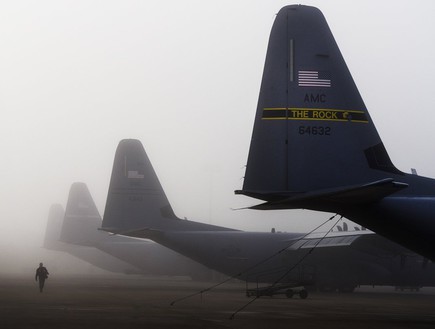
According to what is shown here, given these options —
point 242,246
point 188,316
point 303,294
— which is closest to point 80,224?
point 242,246

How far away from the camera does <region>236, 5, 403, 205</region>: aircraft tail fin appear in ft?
74.2

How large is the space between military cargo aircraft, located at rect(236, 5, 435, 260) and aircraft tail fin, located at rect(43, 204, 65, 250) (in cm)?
6842

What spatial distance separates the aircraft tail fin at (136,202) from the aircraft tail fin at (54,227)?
42.1 metres

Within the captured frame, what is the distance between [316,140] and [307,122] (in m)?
0.56

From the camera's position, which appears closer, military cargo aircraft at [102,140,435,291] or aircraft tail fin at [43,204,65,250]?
military cargo aircraft at [102,140,435,291]

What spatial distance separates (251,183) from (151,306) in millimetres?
12270

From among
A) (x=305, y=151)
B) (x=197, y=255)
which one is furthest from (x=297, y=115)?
(x=197, y=255)

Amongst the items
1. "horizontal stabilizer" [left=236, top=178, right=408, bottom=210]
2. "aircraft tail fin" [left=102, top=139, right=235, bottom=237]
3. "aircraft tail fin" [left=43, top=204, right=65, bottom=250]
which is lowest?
"horizontal stabilizer" [left=236, top=178, right=408, bottom=210]

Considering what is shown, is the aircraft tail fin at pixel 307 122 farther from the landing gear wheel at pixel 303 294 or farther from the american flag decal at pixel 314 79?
the landing gear wheel at pixel 303 294

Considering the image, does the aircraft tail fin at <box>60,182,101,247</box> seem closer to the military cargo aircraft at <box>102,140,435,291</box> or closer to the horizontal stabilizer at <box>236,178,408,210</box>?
the military cargo aircraft at <box>102,140,435,291</box>

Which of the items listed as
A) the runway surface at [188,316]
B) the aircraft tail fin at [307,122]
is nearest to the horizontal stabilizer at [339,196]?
the aircraft tail fin at [307,122]

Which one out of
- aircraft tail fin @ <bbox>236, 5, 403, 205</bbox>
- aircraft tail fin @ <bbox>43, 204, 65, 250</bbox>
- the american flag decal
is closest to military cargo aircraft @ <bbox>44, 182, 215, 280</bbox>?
aircraft tail fin @ <bbox>43, 204, 65, 250</bbox>

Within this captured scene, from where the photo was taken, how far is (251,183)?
22.7 meters

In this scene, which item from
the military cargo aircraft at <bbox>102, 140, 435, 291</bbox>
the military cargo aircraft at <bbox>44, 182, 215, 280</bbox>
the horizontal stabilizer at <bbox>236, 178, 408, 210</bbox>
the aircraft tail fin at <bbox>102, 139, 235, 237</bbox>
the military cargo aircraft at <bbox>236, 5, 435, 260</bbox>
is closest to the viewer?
the horizontal stabilizer at <bbox>236, 178, 408, 210</bbox>
